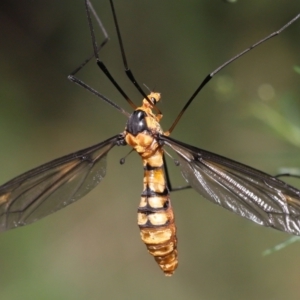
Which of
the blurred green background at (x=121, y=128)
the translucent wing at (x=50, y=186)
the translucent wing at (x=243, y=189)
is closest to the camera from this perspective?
the translucent wing at (x=243, y=189)

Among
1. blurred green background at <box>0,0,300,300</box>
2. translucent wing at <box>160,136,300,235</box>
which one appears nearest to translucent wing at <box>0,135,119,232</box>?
translucent wing at <box>160,136,300,235</box>

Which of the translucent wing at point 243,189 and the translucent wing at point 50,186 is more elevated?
the translucent wing at point 50,186

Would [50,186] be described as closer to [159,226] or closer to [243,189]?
[159,226]

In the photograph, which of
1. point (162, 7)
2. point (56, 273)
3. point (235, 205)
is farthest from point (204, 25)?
point (235, 205)

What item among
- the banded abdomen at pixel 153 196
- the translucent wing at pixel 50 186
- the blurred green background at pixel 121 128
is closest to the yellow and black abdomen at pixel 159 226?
the banded abdomen at pixel 153 196

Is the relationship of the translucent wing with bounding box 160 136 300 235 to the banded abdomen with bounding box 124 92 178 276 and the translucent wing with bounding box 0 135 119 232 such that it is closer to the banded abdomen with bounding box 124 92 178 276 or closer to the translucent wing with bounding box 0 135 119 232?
the banded abdomen with bounding box 124 92 178 276

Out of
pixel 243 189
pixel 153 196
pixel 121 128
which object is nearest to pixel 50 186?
pixel 153 196

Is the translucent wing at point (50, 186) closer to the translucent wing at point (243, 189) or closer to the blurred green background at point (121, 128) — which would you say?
the translucent wing at point (243, 189)

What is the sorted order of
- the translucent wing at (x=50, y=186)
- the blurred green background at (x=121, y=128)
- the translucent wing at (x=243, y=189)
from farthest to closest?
the blurred green background at (x=121, y=128) → the translucent wing at (x=50, y=186) → the translucent wing at (x=243, y=189)

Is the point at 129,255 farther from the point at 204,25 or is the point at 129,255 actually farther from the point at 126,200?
the point at 204,25
